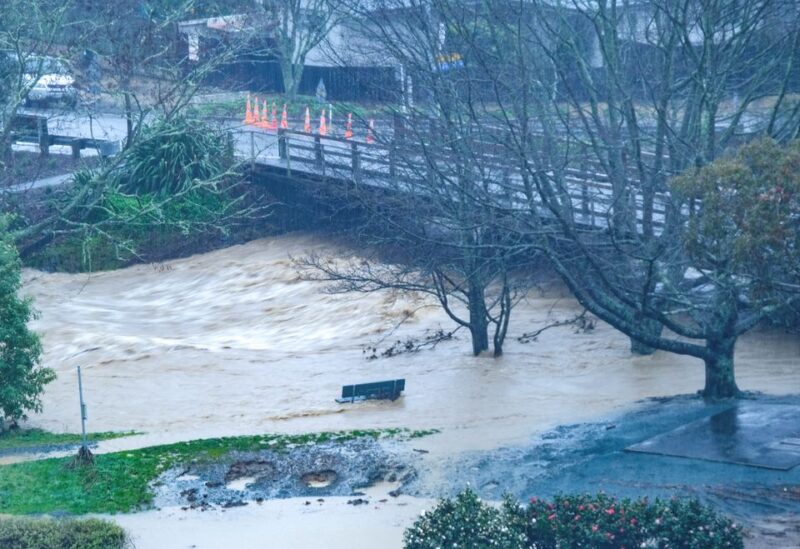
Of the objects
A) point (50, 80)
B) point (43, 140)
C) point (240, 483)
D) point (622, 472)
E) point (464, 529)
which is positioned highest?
point (50, 80)

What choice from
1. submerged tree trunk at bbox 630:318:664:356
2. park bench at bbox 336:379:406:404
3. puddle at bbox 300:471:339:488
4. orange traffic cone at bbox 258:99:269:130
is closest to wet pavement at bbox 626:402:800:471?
submerged tree trunk at bbox 630:318:664:356

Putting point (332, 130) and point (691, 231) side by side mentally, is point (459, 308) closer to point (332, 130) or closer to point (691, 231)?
point (332, 130)

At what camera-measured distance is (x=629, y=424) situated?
44.3ft

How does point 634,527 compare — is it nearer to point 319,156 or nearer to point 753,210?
point 753,210

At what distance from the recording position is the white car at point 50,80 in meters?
19.2

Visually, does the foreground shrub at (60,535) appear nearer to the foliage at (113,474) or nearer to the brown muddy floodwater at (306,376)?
the brown muddy floodwater at (306,376)

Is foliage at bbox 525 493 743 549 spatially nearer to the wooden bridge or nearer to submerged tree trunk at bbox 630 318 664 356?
the wooden bridge

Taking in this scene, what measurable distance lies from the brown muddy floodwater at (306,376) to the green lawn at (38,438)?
52cm

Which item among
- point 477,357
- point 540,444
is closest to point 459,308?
point 477,357

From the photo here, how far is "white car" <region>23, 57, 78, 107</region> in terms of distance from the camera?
19219 millimetres

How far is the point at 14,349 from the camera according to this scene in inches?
615

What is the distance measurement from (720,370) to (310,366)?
8.85 meters

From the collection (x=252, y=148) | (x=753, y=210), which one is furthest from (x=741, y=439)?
(x=252, y=148)

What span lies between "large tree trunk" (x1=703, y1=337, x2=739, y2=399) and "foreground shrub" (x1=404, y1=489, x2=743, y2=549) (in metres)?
5.86
